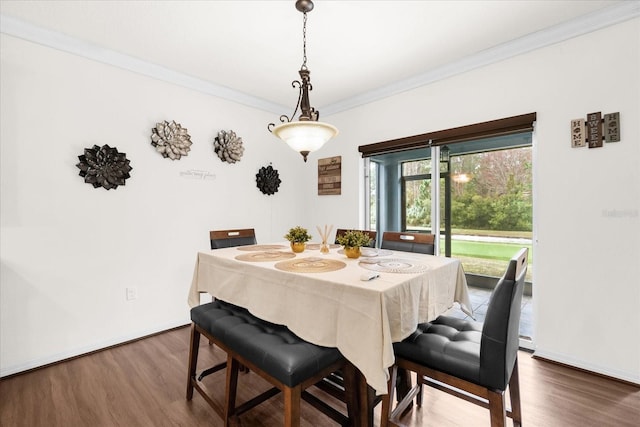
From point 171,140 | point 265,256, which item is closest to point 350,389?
point 265,256

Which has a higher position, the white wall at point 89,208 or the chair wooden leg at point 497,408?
the white wall at point 89,208

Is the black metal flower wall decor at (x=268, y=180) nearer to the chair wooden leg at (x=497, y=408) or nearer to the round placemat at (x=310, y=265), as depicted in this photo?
the round placemat at (x=310, y=265)

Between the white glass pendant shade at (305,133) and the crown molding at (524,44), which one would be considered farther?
the crown molding at (524,44)

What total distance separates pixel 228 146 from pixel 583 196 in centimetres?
320

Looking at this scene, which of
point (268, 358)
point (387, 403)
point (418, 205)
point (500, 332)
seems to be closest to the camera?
point (500, 332)

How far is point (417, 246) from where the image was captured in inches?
90.4

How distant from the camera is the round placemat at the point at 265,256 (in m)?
1.85

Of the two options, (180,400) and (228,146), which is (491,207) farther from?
(180,400)

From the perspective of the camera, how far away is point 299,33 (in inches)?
89.0

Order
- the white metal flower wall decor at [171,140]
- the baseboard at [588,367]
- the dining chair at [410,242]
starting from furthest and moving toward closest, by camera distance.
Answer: the white metal flower wall decor at [171,140] < the dining chair at [410,242] < the baseboard at [588,367]

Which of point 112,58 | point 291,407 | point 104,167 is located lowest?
point 291,407

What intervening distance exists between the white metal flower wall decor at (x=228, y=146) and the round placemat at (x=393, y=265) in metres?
2.19

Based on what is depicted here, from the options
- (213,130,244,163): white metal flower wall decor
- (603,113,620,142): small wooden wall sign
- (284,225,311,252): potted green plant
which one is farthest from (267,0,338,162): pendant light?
(603,113,620,142): small wooden wall sign

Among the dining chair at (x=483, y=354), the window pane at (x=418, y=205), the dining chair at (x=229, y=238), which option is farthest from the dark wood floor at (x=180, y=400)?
the window pane at (x=418, y=205)
